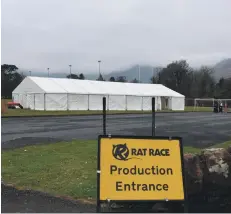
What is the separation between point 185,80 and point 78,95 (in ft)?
223

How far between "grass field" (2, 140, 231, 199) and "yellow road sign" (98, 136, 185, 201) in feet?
5.02

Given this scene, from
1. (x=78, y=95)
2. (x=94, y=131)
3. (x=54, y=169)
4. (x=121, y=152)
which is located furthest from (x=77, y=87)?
(x=121, y=152)

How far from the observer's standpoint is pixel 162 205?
4.68 m

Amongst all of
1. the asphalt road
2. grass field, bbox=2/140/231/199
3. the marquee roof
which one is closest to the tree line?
the marquee roof

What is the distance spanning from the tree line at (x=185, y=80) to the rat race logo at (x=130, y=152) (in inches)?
3462

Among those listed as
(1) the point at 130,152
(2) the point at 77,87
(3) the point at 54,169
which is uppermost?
(2) the point at 77,87

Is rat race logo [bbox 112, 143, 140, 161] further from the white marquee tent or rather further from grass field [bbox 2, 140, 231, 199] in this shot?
the white marquee tent

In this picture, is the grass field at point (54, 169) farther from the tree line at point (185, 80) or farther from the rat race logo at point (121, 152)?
the tree line at point (185, 80)

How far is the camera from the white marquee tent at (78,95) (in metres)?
41.9

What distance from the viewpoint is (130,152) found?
15.1 ft

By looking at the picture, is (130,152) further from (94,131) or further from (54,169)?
(94,131)

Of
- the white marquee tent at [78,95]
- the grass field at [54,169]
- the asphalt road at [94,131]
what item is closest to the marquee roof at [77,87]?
the white marquee tent at [78,95]

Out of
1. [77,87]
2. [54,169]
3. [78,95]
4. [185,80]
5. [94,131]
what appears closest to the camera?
[54,169]

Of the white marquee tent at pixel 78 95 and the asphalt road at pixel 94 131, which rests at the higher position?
the white marquee tent at pixel 78 95
